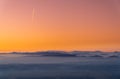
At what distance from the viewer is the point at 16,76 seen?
21.0 metres

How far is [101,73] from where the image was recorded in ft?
72.5

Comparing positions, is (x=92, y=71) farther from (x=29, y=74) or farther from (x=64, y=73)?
(x=29, y=74)

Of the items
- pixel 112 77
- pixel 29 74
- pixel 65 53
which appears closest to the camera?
pixel 112 77

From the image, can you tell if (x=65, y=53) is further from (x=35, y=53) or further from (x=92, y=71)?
(x=92, y=71)

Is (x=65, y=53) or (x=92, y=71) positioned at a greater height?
(x=65, y=53)

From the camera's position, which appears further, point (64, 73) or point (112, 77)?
point (64, 73)

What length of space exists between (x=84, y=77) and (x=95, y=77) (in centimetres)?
59

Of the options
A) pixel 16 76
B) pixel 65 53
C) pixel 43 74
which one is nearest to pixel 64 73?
pixel 43 74

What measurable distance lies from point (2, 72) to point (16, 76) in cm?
165

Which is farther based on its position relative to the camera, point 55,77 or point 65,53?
point 65,53

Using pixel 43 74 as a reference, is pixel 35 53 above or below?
above

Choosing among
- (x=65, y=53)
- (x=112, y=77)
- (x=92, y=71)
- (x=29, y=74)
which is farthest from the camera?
(x=65, y=53)

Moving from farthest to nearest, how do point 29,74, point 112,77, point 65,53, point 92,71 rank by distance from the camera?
point 65,53 < point 92,71 < point 29,74 < point 112,77

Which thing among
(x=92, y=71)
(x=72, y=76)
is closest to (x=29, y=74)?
(x=72, y=76)
